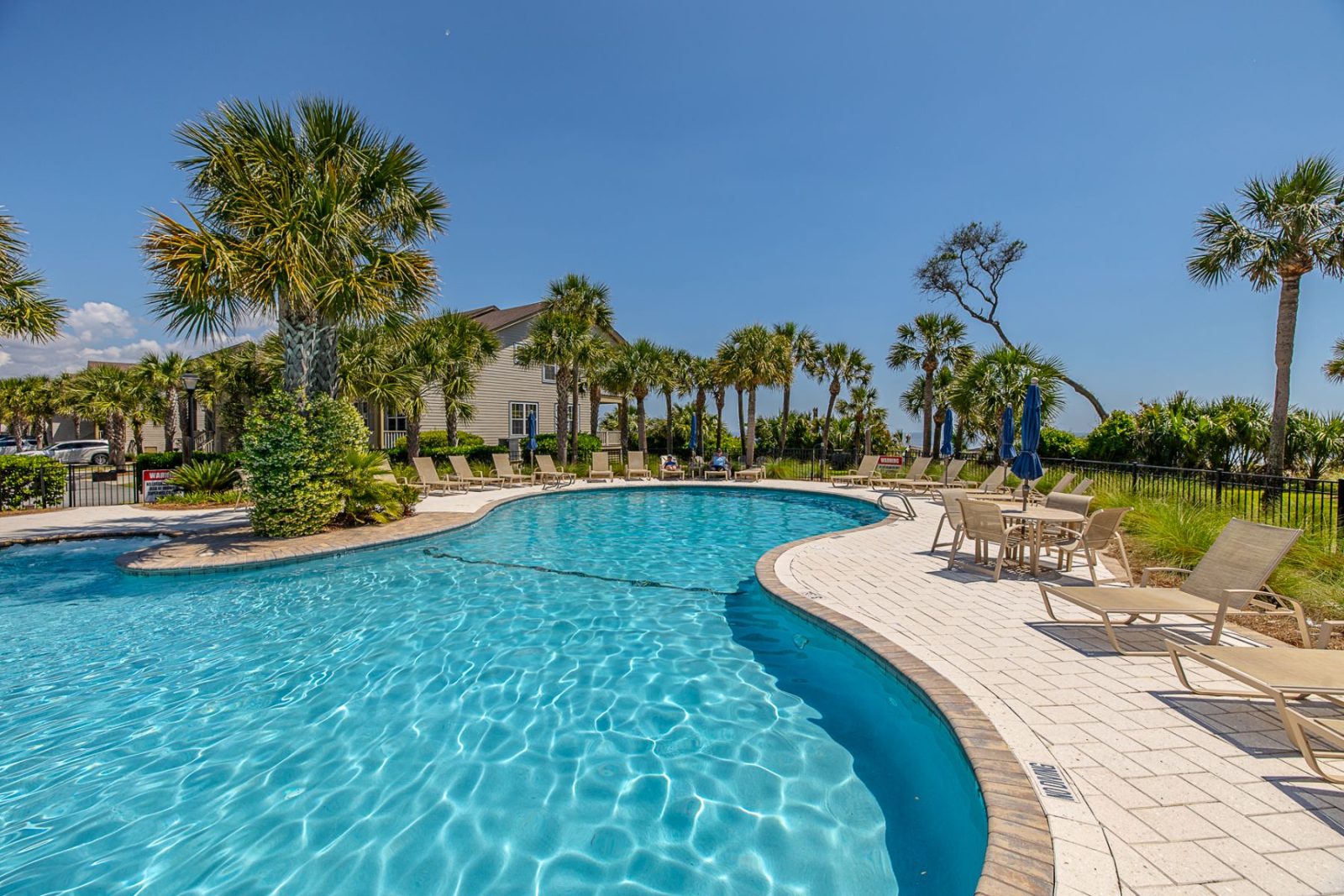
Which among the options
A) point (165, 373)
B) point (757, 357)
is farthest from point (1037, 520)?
point (165, 373)

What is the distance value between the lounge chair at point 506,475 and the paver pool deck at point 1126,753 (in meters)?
14.3

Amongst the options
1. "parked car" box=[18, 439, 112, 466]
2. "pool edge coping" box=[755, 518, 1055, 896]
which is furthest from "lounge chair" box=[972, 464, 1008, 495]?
"parked car" box=[18, 439, 112, 466]

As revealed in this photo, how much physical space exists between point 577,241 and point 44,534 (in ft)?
71.4

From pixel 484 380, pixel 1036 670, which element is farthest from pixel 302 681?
pixel 484 380

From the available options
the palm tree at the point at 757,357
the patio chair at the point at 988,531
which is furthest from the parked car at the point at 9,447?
the patio chair at the point at 988,531

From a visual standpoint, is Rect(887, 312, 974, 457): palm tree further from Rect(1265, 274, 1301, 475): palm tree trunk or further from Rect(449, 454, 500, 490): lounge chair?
Rect(449, 454, 500, 490): lounge chair

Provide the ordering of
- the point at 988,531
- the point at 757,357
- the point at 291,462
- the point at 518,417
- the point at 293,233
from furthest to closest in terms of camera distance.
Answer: the point at 518,417 < the point at 757,357 < the point at 291,462 < the point at 293,233 < the point at 988,531

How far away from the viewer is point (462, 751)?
12.7 feet

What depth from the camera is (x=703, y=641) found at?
225 inches

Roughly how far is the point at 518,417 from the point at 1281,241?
2868 centimetres

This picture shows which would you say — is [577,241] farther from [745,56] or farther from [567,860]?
[567,860]

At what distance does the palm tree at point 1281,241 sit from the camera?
12812 mm

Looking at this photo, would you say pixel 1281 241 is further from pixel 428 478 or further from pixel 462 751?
pixel 428 478

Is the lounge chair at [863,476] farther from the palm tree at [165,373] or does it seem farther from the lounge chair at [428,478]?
the palm tree at [165,373]
